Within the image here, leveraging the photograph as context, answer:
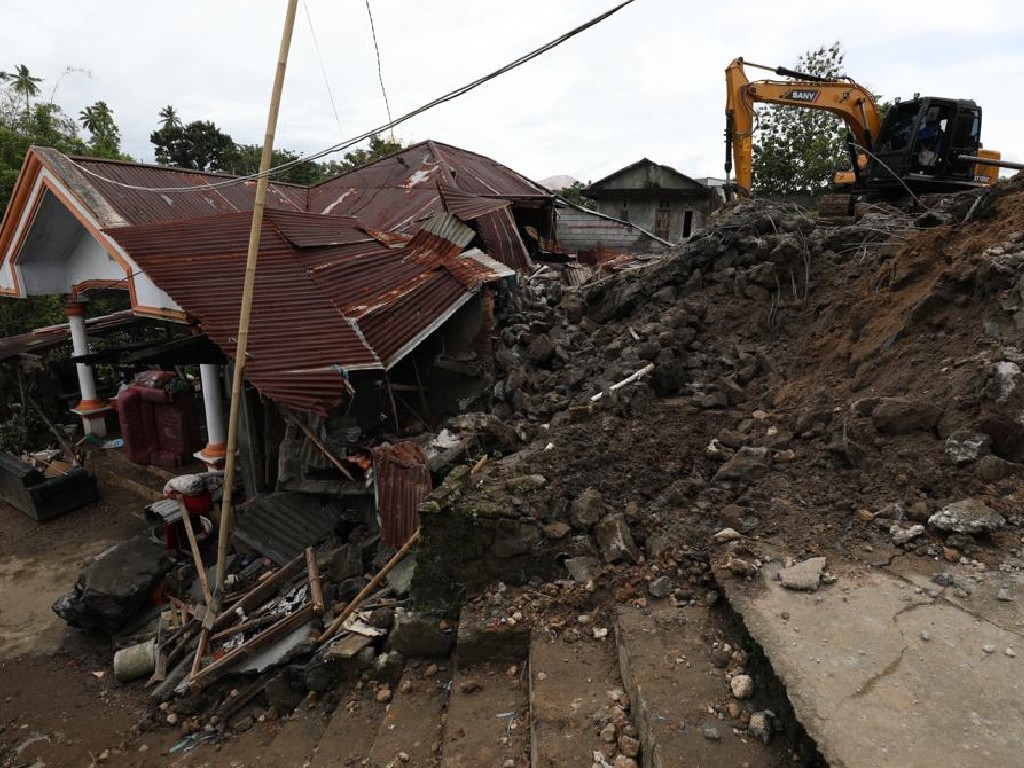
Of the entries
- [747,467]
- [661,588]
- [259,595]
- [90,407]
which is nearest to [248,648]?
[259,595]

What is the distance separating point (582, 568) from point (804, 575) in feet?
4.43

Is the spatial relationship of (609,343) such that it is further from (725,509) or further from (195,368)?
(195,368)

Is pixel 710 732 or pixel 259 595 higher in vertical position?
pixel 710 732

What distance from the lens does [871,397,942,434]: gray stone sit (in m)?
3.97

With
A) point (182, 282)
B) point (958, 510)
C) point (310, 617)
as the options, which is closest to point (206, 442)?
point (182, 282)

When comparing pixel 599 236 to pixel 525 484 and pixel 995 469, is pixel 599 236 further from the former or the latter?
pixel 995 469

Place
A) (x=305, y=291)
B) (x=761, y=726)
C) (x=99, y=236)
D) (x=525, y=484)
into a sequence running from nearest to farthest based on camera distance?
Result: (x=761, y=726)
(x=525, y=484)
(x=305, y=291)
(x=99, y=236)

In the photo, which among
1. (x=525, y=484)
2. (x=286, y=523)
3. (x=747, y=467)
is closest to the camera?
(x=747, y=467)

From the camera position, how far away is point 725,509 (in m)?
3.91

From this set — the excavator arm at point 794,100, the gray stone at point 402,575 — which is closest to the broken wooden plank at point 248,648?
the gray stone at point 402,575

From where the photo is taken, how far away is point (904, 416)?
4.02 meters

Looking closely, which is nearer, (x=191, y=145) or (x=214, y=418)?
(x=214, y=418)

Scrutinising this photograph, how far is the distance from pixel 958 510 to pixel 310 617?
16.0ft

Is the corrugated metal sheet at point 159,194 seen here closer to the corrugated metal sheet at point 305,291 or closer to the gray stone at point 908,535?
the corrugated metal sheet at point 305,291
